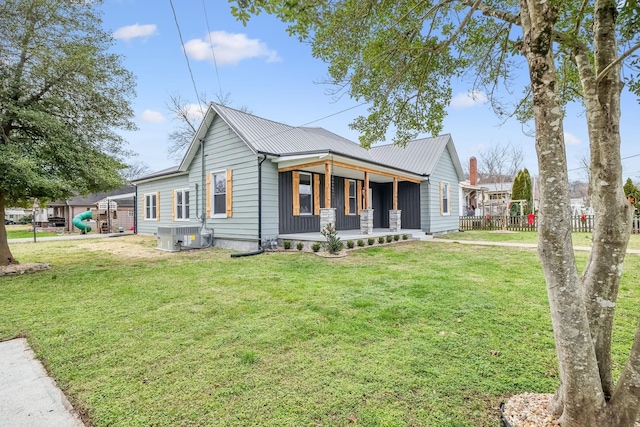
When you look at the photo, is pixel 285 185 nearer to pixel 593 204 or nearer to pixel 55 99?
pixel 55 99

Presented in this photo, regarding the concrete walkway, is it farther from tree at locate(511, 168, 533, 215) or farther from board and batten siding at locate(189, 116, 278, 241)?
tree at locate(511, 168, 533, 215)

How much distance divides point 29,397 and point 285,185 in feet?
29.0

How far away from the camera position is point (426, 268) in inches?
266

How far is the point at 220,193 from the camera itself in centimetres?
→ 1134

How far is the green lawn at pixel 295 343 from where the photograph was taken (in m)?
2.16

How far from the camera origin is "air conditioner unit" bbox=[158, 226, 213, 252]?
34.8 ft

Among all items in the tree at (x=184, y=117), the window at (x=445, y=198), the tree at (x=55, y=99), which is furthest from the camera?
the tree at (x=184, y=117)

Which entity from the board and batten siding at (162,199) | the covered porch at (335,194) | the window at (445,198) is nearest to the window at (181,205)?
the board and batten siding at (162,199)

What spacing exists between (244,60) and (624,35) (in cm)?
1073

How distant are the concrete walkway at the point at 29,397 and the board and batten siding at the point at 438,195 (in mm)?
13577

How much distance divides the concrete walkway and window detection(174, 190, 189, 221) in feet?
37.3

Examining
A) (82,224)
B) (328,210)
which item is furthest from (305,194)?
(82,224)

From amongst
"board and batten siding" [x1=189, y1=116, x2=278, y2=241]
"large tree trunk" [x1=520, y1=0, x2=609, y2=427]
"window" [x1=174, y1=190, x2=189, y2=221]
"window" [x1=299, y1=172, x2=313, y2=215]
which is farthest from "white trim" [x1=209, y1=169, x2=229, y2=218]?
"large tree trunk" [x1=520, y1=0, x2=609, y2=427]

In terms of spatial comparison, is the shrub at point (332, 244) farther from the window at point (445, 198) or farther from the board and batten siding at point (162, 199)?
the window at point (445, 198)
